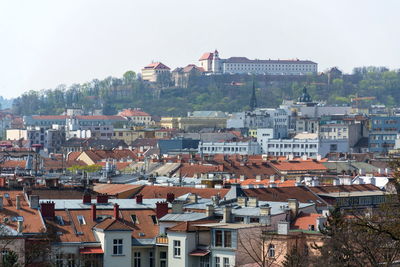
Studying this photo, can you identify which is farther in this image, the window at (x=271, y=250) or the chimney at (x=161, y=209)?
the chimney at (x=161, y=209)

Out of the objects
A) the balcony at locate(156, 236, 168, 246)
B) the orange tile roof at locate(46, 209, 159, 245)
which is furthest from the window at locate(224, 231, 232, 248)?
the orange tile roof at locate(46, 209, 159, 245)

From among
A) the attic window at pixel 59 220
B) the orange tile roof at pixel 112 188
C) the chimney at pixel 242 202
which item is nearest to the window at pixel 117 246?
the attic window at pixel 59 220

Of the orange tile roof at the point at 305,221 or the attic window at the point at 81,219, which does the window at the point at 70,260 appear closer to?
the attic window at the point at 81,219

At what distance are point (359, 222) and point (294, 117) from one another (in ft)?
487

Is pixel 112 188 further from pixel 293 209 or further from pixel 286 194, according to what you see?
pixel 293 209

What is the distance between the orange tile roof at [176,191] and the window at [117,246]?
43.9ft

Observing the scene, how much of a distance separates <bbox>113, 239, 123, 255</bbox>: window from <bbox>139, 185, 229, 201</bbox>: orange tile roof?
43.9 feet

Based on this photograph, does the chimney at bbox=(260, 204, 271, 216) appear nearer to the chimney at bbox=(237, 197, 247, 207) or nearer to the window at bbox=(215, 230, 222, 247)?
the window at bbox=(215, 230, 222, 247)

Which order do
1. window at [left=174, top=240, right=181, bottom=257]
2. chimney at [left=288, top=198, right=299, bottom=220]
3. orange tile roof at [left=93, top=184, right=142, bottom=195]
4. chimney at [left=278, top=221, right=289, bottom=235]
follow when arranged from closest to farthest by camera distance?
chimney at [left=278, top=221, right=289, bottom=235], window at [left=174, top=240, right=181, bottom=257], chimney at [left=288, top=198, right=299, bottom=220], orange tile roof at [left=93, top=184, right=142, bottom=195]

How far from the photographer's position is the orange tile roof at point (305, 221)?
37.7 metres

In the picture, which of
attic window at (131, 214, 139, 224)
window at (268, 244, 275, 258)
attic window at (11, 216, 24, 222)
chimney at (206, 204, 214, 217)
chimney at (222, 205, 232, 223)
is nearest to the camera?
window at (268, 244, 275, 258)

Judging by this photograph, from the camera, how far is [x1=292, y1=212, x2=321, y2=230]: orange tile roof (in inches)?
1483

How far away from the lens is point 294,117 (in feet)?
560

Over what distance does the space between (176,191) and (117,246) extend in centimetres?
1661
